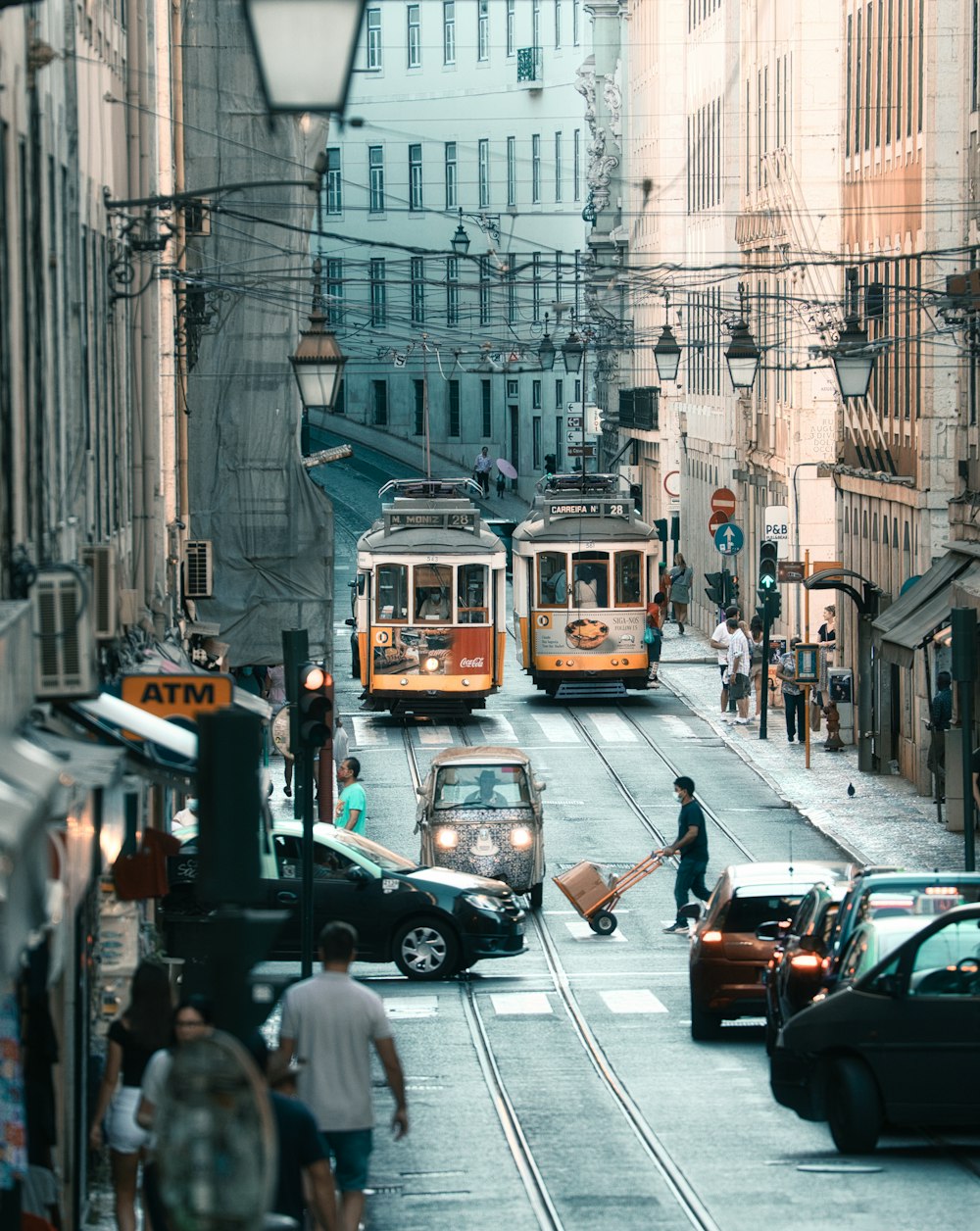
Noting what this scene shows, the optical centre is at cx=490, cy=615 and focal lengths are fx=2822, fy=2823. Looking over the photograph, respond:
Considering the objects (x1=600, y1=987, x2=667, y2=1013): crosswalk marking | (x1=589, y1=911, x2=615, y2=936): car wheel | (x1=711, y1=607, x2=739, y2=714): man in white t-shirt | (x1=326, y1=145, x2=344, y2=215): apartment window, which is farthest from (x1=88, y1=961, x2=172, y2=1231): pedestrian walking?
(x1=326, y1=145, x2=344, y2=215): apartment window

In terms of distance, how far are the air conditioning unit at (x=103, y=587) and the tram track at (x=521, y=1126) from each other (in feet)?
12.3

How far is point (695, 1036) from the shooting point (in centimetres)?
2055

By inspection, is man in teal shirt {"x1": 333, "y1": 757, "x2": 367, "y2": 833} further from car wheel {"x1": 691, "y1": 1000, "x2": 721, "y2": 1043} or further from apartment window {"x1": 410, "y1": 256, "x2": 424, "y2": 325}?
apartment window {"x1": 410, "y1": 256, "x2": 424, "y2": 325}

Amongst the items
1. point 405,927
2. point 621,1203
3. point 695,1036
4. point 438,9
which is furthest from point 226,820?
point 438,9

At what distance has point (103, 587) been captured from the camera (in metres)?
16.5

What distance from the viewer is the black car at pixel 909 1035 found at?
47.8ft

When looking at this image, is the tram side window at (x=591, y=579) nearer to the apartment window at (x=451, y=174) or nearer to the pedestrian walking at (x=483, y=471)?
the pedestrian walking at (x=483, y=471)

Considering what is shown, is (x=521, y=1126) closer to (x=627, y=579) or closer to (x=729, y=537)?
(x=729, y=537)

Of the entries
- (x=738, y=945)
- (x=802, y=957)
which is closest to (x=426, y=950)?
(x=738, y=945)

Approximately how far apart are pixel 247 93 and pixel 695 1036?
1897cm

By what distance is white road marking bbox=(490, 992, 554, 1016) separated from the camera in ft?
72.8

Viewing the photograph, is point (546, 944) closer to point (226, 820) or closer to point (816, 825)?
point (816, 825)

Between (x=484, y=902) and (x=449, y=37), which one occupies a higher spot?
(x=449, y=37)

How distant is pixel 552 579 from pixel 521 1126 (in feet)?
96.1
